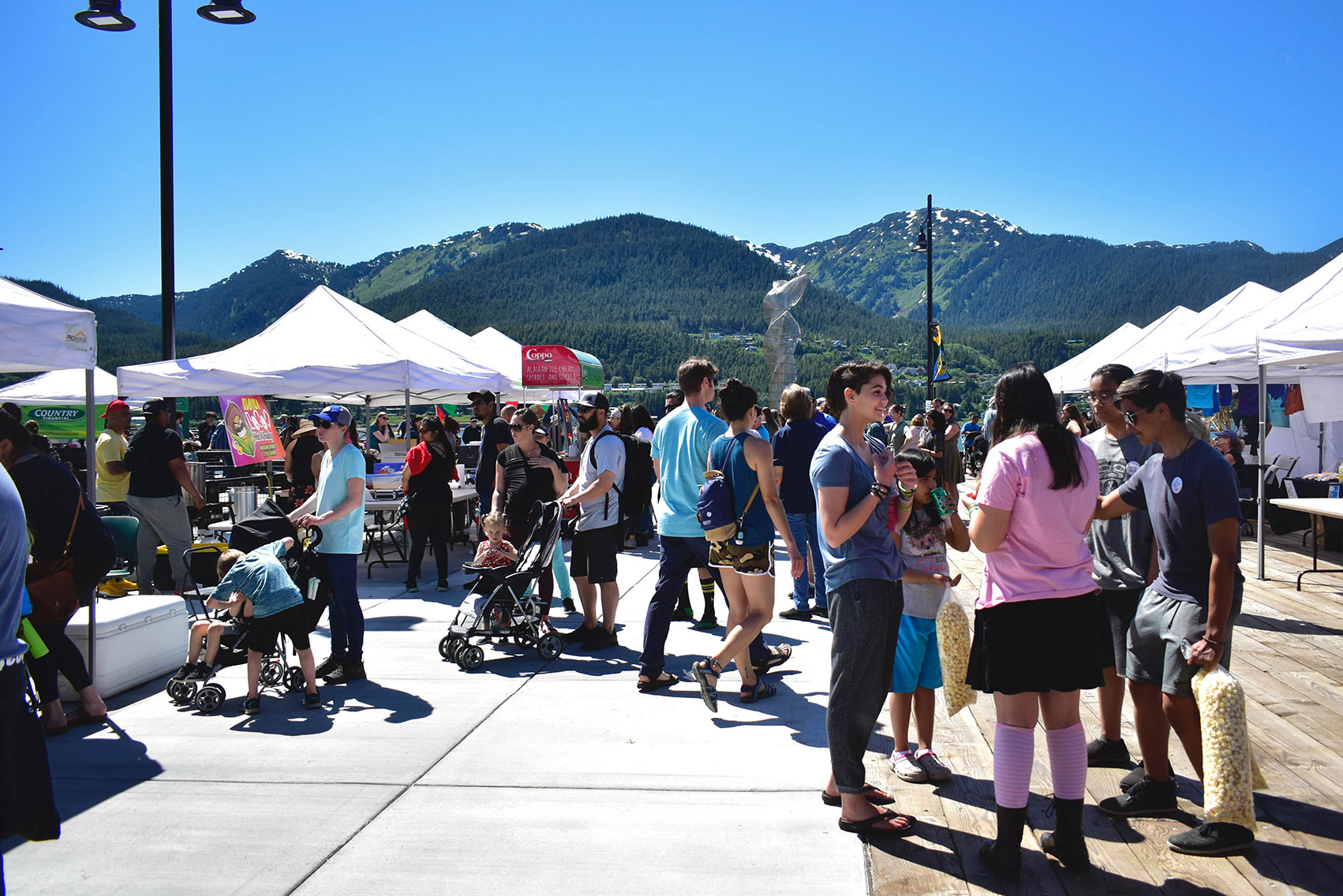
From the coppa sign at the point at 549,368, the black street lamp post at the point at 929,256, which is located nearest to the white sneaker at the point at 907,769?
the coppa sign at the point at 549,368

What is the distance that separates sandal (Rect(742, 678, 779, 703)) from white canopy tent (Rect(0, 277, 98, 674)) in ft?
13.3

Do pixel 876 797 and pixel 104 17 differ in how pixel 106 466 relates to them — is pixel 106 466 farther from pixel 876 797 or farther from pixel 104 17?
pixel 876 797

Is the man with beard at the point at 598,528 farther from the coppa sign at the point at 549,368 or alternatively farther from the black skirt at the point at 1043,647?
the coppa sign at the point at 549,368

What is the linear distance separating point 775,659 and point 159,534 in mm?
6357

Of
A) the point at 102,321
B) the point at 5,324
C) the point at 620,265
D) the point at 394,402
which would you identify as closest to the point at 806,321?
the point at 620,265

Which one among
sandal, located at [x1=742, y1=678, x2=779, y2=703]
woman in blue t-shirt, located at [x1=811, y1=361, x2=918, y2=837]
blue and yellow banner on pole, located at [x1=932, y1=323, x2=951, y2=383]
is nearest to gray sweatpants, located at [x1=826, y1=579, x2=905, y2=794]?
woman in blue t-shirt, located at [x1=811, y1=361, x2=918, y2=837]

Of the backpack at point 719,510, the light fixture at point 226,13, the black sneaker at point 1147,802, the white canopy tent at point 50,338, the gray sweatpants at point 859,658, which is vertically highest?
the light fixture at point 226,13

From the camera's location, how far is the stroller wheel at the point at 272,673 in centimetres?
560

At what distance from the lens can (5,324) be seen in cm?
538

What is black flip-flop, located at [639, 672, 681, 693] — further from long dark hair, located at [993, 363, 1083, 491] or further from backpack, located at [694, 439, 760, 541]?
long dark hair, located at [993, 363, 1083, 491]

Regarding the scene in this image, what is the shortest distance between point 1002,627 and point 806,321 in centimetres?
15393

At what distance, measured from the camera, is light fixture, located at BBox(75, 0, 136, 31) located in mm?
8711

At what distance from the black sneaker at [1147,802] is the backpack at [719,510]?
2.23 m

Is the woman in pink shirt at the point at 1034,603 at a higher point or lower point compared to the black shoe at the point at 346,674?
higher
